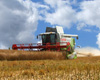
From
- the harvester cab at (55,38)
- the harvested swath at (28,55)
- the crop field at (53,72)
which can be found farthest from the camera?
the harvester cab at (55,38)

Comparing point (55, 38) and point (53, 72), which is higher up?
point (55, 38)

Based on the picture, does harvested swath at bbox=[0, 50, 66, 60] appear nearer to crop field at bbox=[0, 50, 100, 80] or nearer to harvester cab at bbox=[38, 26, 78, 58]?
harvester cab at bbox=[38, 26, 78, 58]

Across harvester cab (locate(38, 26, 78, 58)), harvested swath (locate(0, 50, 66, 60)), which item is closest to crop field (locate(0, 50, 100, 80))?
harvested swath (locate(0, 50, 66, 60))

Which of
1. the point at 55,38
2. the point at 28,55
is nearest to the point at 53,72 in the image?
the point at 28,55

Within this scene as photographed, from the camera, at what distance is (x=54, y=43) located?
67.9ft

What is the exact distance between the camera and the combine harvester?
19.2 m

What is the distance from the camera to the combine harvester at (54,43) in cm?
1920

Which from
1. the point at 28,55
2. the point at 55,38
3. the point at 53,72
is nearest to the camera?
the point at 53,72

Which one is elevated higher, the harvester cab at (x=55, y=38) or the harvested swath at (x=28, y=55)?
the harvester cab at (x=55, y=38)

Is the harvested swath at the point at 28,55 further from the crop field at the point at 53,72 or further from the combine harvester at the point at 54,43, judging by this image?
the crop field at the point at 53,72

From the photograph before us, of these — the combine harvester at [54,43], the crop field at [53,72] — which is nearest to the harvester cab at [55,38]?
the combine harvester at [54,43]

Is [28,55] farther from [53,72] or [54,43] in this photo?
[53,72]

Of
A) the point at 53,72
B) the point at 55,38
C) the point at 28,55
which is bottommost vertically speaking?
the point at 53,72

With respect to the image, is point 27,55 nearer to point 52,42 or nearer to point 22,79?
point 52,42
